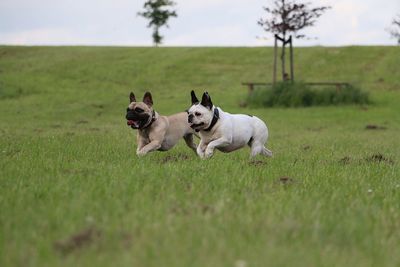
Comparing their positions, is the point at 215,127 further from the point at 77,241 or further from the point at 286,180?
the point at 77,241

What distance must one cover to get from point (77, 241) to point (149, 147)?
24.5 ft

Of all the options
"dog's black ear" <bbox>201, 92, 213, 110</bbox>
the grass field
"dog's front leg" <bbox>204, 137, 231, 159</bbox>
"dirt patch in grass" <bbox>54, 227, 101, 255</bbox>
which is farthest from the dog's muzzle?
"dirt patch in grass" <bbox>54, 227, 101, 255</bbox>

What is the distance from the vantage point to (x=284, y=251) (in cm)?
399

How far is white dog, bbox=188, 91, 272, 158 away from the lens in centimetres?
1120

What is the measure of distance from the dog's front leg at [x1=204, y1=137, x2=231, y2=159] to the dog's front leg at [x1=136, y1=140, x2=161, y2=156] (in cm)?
105

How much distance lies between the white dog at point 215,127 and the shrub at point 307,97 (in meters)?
22.5

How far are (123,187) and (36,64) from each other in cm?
5113

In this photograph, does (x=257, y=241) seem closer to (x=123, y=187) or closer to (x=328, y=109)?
(x=123, y=187)

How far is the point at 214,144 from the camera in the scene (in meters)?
11.1

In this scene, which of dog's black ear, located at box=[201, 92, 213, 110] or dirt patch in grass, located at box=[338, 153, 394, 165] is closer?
dog's black ear, located at box=[201, 92, 213, 110]

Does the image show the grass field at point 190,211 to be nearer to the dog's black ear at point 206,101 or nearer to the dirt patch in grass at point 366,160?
the dirt patch in grass at point 366,160

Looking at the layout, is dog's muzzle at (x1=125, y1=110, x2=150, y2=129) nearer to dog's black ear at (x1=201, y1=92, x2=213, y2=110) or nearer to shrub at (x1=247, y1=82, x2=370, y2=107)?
dog's black ear at (x1=201, y1=92, x2=213, y2=110)

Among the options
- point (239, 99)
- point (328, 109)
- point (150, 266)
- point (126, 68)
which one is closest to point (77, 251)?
point (150, 266)

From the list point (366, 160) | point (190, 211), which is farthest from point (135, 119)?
point (190, 211)
